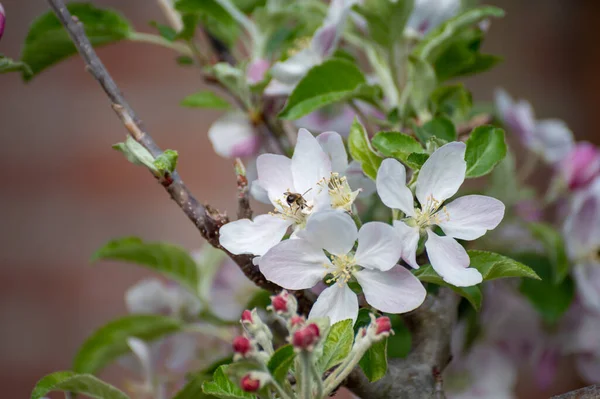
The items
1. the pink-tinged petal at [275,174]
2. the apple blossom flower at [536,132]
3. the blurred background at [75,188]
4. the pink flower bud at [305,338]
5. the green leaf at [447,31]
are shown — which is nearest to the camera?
the pink flower bud at [305,338]

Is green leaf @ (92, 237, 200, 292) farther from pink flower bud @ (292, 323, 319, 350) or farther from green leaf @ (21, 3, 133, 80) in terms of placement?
pink flower bud @ (292, 323, 319, 350)

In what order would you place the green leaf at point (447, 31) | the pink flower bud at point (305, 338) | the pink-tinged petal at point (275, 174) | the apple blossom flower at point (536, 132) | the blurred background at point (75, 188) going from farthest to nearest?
the blurred background at point (75, 188), the apple blossom flower at point (536, 132), the green leaf at point (447, 31), the pink-tinged petal at point (275, 174), the pink flower bud at point (305, 338)

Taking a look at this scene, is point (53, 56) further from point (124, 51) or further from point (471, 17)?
point (124, 51)

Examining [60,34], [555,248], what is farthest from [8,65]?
[555,248]

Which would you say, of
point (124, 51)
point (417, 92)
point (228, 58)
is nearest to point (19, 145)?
point (124, 51)

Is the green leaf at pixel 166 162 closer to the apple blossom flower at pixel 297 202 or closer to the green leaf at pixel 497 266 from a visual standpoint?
the apple blossom flower at pixel 297 202

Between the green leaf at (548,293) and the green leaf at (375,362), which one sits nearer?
the green leaf at (375,362)

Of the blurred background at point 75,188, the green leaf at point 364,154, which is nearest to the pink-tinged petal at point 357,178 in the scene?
the green leaf at point 364,154

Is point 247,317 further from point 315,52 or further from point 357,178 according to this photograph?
point 315,52
